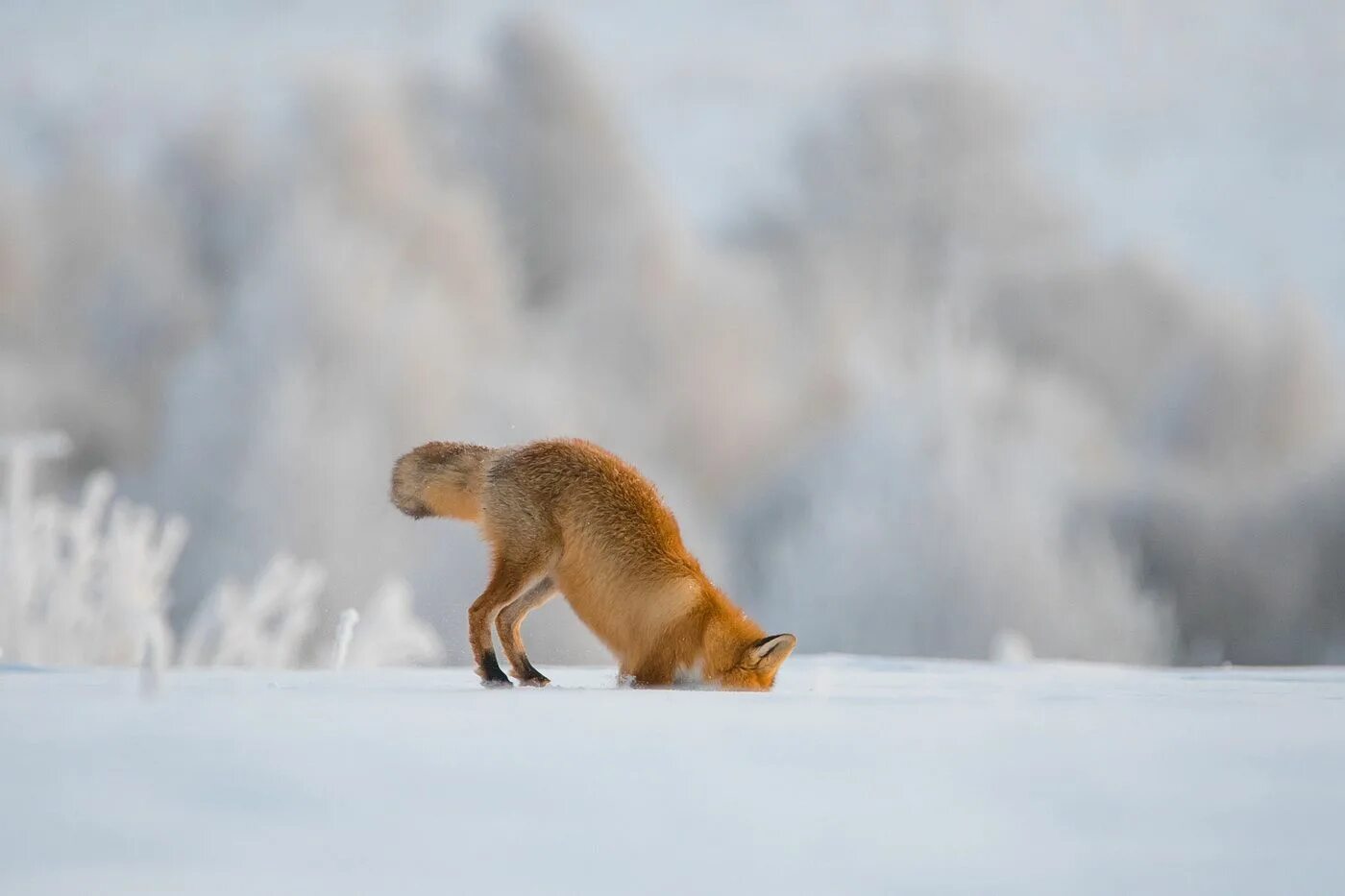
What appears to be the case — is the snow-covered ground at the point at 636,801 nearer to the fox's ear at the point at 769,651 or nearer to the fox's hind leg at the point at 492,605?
the fox's ear at the point at 769,651

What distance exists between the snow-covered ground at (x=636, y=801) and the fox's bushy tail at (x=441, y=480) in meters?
3.87

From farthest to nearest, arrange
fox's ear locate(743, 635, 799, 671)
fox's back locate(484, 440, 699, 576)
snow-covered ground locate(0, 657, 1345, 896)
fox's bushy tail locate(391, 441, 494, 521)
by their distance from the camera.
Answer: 1. fox's bushy tail locate(391, 441, 494, 521)
2. fox's back locate(484, 440, 699, 576)
3. fox's ear locate(743, 635, 799, 671)
4. snow-covered ground locate(0, 657, 1345, 896)

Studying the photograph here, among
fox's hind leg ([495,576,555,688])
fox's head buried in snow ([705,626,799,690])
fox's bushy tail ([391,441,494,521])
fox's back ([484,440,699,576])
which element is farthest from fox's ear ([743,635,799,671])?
fox's bushy tail ([391,441,494,521])

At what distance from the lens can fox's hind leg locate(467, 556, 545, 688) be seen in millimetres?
8141

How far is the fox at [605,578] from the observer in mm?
8094

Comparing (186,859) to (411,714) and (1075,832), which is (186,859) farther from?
(1075,832)

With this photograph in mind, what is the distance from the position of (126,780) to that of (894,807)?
2263 millimetres

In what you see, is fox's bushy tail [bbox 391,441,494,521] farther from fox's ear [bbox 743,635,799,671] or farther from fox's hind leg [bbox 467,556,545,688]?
fox's ear [bbox 743,635,799,671]

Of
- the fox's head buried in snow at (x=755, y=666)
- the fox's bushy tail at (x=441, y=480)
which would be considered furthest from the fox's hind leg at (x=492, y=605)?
the fox's head buried in snow at (x=755, y=666)

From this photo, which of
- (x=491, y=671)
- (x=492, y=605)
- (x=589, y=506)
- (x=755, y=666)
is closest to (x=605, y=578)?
(x=589, y=506)

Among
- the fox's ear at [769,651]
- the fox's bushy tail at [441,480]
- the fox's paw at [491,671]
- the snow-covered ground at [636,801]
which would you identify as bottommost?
the fox's paw at [491,671]

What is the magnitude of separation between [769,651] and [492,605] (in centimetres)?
178

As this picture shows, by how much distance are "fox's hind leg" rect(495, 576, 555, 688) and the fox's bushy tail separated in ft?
2.10

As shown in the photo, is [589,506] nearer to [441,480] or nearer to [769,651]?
[441,480]
